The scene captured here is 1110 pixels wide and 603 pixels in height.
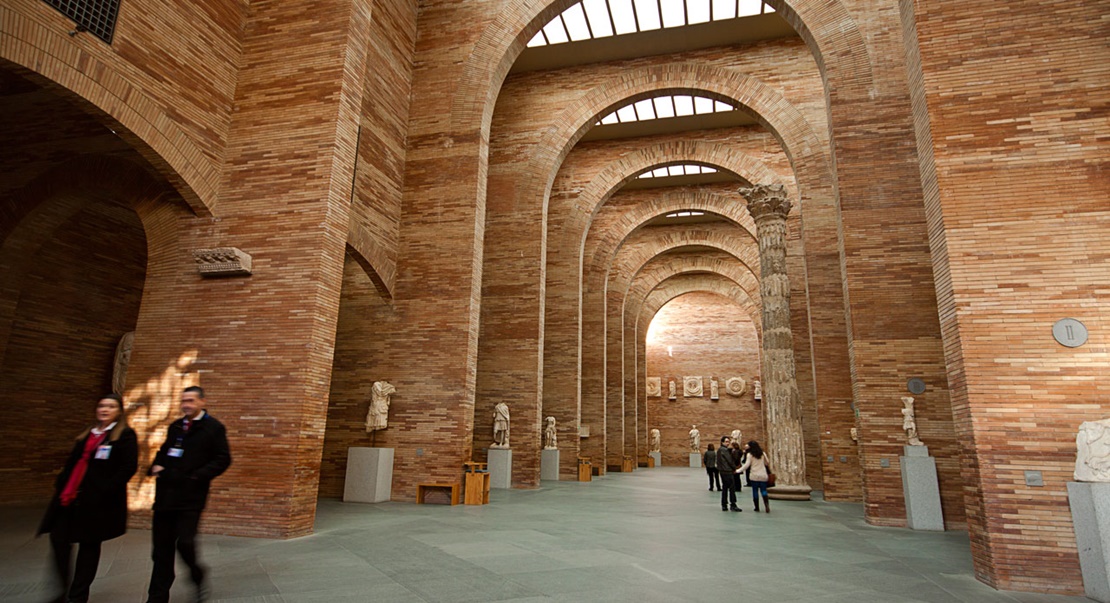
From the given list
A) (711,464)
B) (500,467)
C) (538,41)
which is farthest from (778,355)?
(538,41)

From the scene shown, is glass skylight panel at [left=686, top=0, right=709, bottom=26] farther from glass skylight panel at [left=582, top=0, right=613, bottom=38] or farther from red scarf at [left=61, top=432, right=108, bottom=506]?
red scarf at [left=61, top=432, right=108, bottom=506]

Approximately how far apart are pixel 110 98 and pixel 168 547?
18.7ft

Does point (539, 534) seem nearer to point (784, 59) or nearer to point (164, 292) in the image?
point (164, 292)

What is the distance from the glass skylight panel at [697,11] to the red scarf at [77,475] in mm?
15725

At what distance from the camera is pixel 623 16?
16.0 m

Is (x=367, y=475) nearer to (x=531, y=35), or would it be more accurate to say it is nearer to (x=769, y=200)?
(x=531, y=35)

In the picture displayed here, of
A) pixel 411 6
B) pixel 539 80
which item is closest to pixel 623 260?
pixel 539 80

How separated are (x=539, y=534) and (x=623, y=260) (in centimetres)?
2093

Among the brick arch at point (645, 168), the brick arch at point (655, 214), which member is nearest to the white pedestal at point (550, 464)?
the brick arch at point (645, 168)

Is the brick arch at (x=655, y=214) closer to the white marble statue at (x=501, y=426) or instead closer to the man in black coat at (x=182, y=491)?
the white marble statue at (x=501, y=426)

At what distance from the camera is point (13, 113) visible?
9.18 metres

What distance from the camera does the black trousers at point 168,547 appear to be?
393 cm

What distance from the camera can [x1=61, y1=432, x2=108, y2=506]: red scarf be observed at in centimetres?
387

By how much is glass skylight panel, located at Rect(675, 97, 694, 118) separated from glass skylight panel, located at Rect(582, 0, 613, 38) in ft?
12.4
